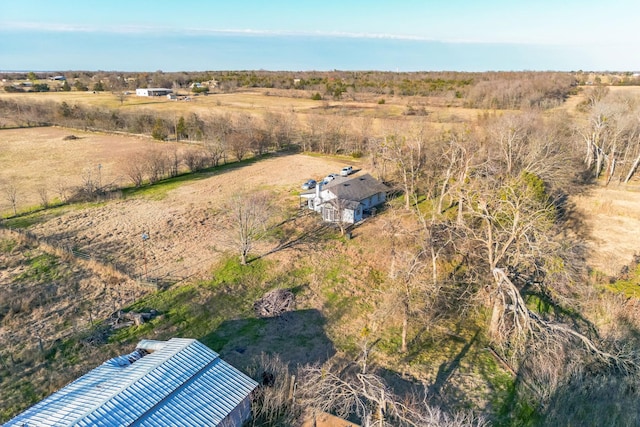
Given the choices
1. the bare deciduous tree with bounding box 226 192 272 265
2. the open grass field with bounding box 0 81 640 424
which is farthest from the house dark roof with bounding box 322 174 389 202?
the bare deciduous tree with bounding box 226 192 272 265

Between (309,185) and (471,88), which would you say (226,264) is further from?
(471,88)

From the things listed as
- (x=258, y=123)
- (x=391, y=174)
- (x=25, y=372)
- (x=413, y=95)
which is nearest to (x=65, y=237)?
(x=25, y=372)

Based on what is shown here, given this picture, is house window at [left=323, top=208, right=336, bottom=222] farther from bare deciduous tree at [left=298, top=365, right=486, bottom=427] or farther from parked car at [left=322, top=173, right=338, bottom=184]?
bare deciduous tree at [left=298, top=365, right=486, bottom=427]

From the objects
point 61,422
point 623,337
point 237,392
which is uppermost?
point 61,422

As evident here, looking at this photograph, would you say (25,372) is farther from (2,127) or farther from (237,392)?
(2,127)

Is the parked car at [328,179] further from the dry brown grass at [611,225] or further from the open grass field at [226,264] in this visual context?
the dry brown grass at [611,225]

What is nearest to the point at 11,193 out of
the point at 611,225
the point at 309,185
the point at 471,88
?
the point at 309,185
